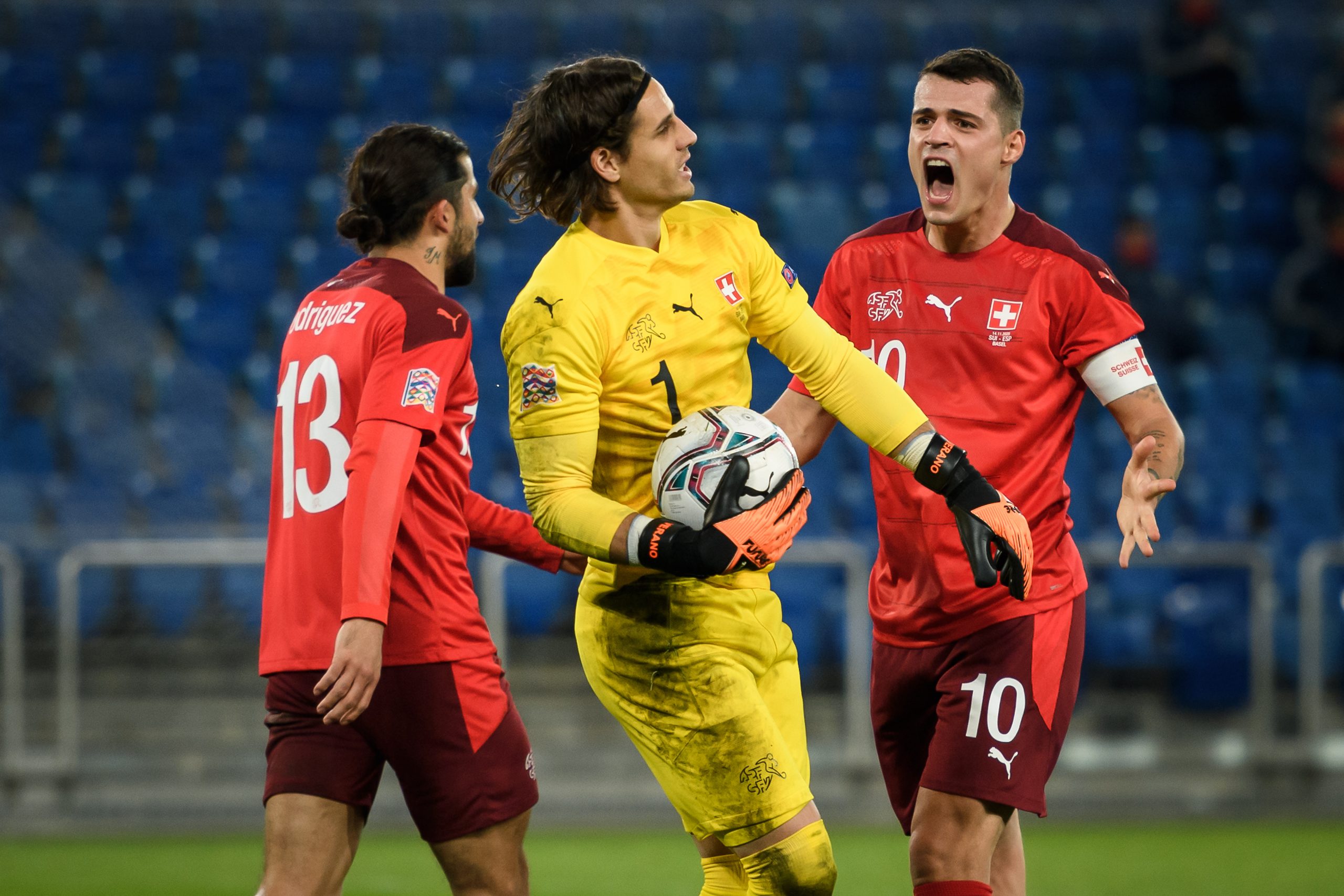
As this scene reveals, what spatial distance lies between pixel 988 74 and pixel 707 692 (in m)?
1.77

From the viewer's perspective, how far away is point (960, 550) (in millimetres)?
3803

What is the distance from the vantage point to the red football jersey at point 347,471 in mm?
3256

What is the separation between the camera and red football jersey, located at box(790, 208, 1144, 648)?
379 cm

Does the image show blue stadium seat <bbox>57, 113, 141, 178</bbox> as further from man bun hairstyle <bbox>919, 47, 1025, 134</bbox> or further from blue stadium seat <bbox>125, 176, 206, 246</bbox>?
man bun hairstyle <bbox>919, 47, 1025, 134</bbox>

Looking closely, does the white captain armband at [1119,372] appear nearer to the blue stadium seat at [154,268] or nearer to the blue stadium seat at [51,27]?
the blue stadium seat at [154,268]

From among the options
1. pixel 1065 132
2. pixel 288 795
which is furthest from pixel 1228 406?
pixel 288 795

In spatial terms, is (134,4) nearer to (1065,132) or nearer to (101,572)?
(101,572)

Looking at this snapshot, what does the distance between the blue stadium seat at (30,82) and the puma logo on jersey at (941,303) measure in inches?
411

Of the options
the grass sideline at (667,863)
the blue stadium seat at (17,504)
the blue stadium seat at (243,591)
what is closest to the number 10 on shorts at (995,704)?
the grass sideline at (667,863)

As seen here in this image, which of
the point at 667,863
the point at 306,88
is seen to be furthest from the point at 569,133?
A: the point at 306,88

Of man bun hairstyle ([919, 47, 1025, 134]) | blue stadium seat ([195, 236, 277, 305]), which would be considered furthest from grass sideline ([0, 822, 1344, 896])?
blue stadium seat ([195, 236, 277, 305])

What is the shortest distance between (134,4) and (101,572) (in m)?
6.81

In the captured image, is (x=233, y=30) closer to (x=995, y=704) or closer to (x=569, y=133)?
(x=569, y=133)

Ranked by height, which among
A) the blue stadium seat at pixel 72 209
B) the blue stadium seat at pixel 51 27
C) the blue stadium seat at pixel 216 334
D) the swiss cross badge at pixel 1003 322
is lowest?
the swiss cross badge at pixel 1003 322
